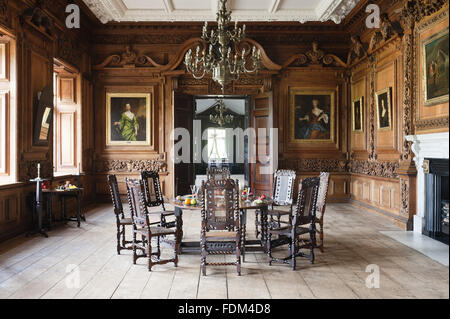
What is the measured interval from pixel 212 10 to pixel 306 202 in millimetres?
6401

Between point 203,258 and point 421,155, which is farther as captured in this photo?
point 421,155

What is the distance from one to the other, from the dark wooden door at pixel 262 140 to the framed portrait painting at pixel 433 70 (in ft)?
14.4

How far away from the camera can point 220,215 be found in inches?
160

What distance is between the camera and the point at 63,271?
4.13 meters

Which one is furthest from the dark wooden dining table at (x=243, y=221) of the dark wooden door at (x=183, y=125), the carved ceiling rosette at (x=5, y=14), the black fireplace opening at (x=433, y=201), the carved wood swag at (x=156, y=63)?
the carved wood swag at (x=156, y=63)

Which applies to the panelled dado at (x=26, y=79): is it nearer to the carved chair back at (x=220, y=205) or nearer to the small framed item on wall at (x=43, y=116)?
the small framed item on wall at (x=43, y=116)

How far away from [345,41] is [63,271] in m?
8.92

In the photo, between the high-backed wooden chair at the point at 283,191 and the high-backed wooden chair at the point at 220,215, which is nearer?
the high-backed wooden chair at the point at 220,215

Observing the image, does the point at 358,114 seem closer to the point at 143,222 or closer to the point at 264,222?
the point at 264,222

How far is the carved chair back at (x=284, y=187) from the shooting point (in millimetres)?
5613

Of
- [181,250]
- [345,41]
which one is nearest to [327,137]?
[345,41]

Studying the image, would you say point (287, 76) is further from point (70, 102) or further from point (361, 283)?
point (361, 283)

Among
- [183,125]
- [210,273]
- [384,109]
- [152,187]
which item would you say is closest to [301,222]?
[210,273]

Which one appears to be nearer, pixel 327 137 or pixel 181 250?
pixel 181 250
